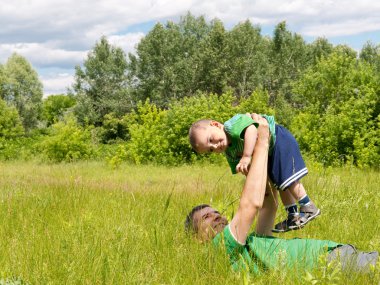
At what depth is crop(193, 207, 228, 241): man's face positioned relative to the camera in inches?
128

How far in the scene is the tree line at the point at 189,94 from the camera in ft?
54.6

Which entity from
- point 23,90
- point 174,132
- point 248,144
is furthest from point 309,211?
point 23,90

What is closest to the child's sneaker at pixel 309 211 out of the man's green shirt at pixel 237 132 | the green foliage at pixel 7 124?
the man's green shirt at pixel 237 132

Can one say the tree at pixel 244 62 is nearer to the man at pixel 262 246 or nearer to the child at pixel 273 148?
the child at pixel 273 148

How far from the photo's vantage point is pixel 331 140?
16.3 m

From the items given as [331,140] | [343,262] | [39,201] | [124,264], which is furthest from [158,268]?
[331,140]

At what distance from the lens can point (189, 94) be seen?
51250mm

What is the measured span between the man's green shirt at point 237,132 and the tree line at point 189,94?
1184 cm

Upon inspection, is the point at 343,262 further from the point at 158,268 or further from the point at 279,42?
the point at 279,42

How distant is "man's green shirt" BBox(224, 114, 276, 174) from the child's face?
6cm

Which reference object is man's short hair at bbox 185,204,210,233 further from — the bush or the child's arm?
the bush

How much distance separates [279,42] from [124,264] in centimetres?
5239

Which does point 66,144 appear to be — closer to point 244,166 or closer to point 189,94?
point 244,166

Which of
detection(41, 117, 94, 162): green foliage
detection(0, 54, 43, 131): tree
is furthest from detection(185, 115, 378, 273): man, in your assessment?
detection(0, 54, 43, 131): tree
